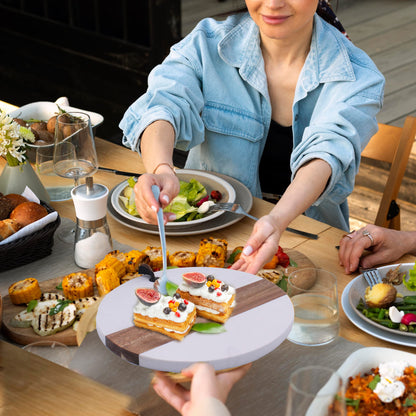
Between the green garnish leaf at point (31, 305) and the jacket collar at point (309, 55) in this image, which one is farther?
the jacket collar at point (309, 55)

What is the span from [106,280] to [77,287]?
0.20 feet

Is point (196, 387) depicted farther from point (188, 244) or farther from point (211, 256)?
point (188, 244)

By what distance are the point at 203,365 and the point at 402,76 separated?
13.7 ft

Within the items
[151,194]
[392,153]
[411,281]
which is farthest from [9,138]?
[392,153]

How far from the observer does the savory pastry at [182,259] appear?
1.40 m

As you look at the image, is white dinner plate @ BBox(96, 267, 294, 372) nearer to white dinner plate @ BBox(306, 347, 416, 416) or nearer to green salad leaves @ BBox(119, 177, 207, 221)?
white dinner plate @ BBox(306, 347, 416, 416)

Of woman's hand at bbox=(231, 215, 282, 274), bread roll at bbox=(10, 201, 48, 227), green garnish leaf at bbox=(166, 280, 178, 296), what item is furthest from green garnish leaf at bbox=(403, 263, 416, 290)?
bread roll at bbox=(10, 201, 48, 227)

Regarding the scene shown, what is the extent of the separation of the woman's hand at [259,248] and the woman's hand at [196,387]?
11.7 inches

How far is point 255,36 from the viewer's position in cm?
196

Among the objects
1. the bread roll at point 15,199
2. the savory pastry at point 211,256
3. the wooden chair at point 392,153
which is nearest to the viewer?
the savory pastry at point 211,256

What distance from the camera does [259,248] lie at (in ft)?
4.39

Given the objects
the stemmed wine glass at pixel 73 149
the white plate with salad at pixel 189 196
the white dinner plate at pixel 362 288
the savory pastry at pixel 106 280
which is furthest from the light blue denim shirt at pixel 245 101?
the savory pastry at pixel 106 280

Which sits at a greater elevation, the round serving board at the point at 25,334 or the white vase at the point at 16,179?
the white vase at the point at 16,179

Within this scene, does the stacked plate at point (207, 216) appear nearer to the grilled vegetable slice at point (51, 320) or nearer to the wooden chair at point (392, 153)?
the grilled vegetable slice at point (51, 320)
